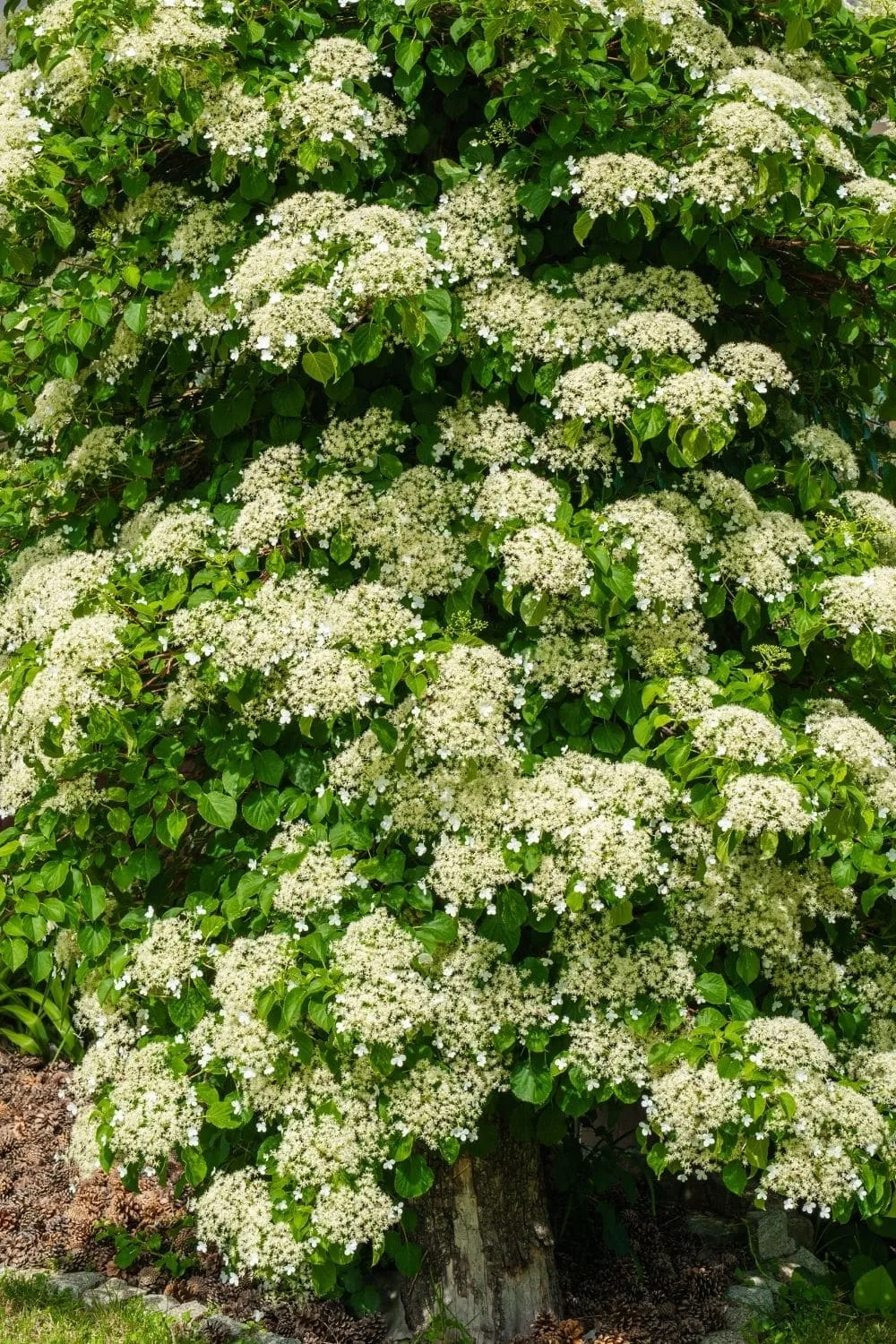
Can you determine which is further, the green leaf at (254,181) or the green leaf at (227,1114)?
the green leaf at (254,181)

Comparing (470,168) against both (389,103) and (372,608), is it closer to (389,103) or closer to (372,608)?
(389,103)

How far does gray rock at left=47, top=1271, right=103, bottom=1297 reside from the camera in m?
4.77

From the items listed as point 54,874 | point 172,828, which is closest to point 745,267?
point 172,828

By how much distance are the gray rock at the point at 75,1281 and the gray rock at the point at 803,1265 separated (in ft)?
7.62

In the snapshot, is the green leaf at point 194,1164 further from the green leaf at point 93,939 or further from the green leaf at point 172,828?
the green leaf at point 172,828

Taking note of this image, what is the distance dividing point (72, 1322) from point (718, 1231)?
2280mm

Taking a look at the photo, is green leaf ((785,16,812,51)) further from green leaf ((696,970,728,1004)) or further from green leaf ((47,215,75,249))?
green leaf ((696,970,728,1004))

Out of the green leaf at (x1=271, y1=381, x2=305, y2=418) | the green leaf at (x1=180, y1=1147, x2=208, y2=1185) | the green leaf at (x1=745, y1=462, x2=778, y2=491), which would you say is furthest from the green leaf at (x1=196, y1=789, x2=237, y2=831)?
the green leaf at (x1=745, y1=462, x2=778, y2=491)

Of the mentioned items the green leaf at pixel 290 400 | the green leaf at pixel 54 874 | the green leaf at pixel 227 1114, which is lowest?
the green leaf at pixel 227 1114

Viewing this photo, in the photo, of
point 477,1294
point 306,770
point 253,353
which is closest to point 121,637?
point 306,770

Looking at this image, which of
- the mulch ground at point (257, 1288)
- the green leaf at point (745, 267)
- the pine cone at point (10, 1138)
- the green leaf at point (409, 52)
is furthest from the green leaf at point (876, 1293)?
the green leaf at point (409, 52)

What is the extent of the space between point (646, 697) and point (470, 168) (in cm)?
173

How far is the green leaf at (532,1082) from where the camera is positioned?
12.3ft

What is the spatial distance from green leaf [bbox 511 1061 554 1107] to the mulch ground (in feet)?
3.06
